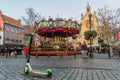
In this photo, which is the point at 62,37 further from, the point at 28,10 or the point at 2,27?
the point at 2,27

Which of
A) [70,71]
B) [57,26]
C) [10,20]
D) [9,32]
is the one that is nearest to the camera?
[70,71]

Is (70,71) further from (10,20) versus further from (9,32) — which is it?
(10,20)

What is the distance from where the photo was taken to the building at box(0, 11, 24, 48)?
100144mm

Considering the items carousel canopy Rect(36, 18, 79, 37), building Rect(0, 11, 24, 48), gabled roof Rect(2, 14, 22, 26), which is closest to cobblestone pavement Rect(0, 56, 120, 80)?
carousel canopy Rect(36, 18, 79, 37)

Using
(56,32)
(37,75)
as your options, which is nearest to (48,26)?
(56,32)

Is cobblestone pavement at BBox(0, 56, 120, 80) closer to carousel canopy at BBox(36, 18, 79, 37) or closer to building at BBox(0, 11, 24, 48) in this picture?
carousel canopy at BBox(36, 18, 79, 37)

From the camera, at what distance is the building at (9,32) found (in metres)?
100

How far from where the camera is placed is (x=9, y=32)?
352 ft

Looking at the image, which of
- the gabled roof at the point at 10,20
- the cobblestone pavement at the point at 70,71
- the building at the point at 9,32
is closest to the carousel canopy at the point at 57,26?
the cobblestone pavement at the point at 70,71

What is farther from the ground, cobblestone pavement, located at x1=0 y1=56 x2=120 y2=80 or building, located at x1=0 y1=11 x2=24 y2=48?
building, located at x1=0 y1=11 x2=24 y2=48

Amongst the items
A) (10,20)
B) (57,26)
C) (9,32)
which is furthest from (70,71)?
(10,20)

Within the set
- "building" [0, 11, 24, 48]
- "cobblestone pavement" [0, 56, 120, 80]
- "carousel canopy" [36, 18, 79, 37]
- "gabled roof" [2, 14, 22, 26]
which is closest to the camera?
"cobblestone pavement" [0, 56, 120, 80]

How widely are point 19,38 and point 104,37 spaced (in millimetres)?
46784

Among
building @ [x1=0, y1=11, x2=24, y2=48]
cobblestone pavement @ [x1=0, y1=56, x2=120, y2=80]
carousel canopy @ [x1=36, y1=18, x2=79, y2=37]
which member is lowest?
cobblestone pavement @ [x1=0, y1=56, x2=120, y2=80]
